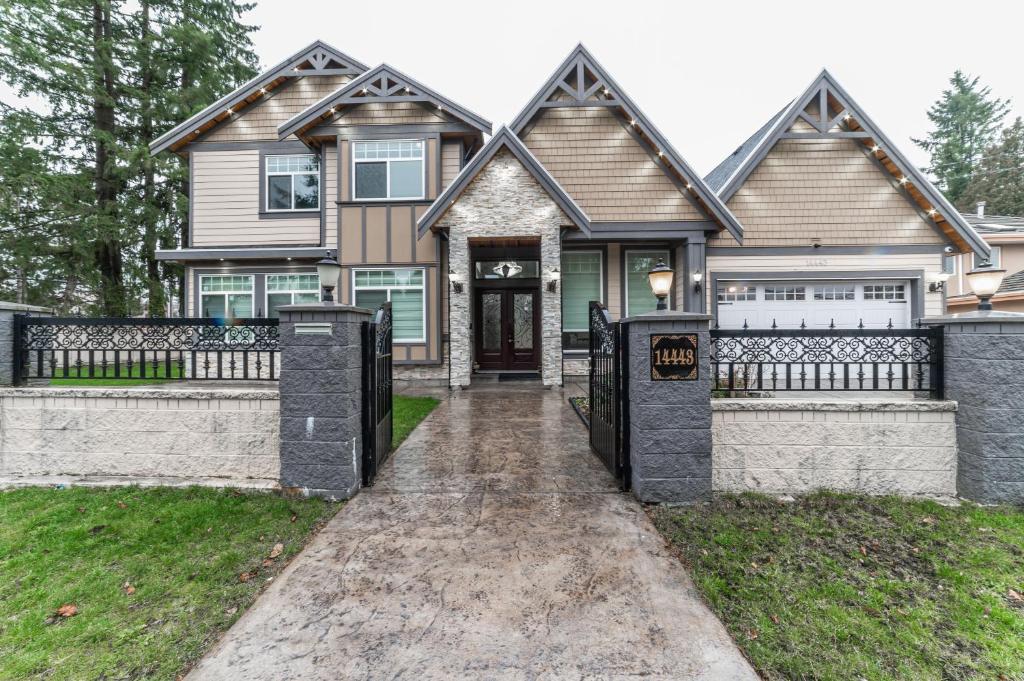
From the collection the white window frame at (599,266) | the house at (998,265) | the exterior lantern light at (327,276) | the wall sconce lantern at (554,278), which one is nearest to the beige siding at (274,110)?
the white window frame at (599,266)

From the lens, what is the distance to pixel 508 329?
453 inches

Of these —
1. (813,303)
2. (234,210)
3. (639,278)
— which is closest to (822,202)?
(813,303)

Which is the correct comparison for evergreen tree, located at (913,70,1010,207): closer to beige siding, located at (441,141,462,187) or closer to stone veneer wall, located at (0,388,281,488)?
beige siding, located at (441,141,462,187)

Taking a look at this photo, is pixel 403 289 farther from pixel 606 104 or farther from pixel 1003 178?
pixel 1003 178

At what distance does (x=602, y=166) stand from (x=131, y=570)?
34.4ft

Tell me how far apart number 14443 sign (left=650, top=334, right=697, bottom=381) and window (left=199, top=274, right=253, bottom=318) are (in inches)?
441

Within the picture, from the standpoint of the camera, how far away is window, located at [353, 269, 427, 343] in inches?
415

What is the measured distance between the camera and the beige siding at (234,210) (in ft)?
37.9

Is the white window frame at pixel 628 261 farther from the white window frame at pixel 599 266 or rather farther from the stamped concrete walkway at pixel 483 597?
the stamped concrete walkway at pixel 483 597

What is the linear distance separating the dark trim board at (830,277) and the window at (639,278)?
4.49 feet

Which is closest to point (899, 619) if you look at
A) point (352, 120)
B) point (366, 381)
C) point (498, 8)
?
point (366, 381)

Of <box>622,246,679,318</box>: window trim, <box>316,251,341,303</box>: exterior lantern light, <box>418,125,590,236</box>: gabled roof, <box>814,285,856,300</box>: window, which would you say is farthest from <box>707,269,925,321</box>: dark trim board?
<box>316,251,341,303</box>: exterior lantern light

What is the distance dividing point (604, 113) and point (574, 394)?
22.2 ft

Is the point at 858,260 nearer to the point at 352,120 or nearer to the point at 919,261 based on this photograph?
the point at 919,261
